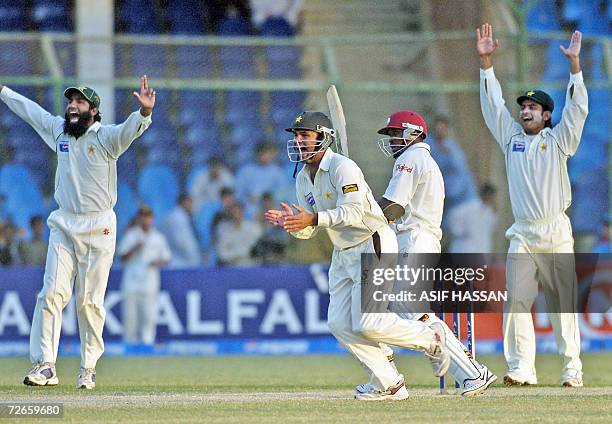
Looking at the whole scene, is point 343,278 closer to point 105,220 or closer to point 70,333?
point 105,220

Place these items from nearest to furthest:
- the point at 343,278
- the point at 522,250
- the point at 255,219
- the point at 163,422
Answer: the point at 163,422
the point at 343,278
the point at 522,250
the point at 255,219

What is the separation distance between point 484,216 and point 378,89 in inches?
86.3

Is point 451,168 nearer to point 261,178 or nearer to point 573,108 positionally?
point 261,178

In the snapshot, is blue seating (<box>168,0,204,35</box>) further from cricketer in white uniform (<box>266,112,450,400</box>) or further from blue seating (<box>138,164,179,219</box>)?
cricketer in white uniform (<box>266,112,450,400</box>)

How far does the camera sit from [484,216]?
1794 centimetres

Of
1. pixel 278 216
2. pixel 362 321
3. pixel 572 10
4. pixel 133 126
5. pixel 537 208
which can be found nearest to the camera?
pixel 278 216

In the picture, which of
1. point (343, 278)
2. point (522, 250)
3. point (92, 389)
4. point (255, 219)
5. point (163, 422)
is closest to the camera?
point (163, 422)

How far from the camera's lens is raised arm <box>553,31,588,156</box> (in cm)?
1148

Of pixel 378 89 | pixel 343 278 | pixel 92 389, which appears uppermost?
pixel 378 89

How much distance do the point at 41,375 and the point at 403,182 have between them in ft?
10.9

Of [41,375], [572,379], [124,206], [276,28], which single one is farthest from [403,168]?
[276,28]

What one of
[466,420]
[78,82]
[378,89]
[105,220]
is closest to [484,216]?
[378,89]

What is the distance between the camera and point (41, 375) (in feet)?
36.0

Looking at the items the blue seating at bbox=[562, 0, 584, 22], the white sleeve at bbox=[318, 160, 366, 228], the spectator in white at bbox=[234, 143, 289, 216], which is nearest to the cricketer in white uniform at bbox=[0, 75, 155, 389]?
the white sleeve at bbox=[318, 160, 366, 228]
